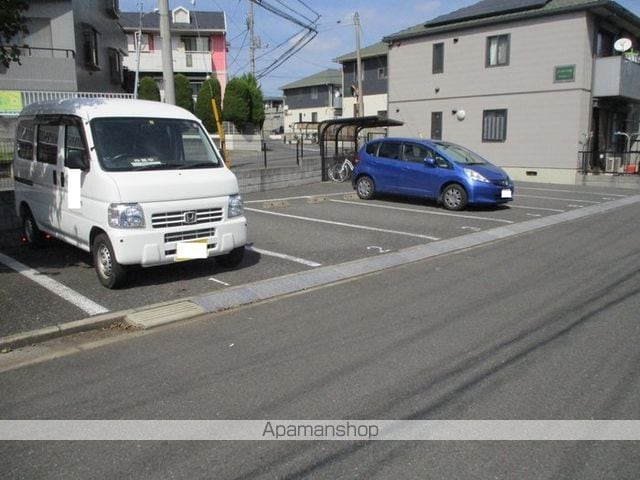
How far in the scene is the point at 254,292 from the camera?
5.97 m

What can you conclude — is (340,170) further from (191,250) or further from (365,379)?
(365,379)

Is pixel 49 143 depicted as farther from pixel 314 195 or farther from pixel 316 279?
pixel 314 195

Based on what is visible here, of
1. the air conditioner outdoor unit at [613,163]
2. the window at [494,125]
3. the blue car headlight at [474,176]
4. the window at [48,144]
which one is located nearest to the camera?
the window at [48,144]

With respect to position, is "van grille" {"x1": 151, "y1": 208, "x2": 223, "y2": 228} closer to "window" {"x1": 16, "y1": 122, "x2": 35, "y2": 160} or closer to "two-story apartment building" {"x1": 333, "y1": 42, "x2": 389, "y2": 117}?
"window" {"x1": 16, "y1": 122, "x2": 35, "y2": 160}

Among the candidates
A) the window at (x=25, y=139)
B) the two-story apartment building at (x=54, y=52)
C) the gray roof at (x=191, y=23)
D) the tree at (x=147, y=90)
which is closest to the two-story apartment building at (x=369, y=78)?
the gray roof at (x=191, y=23)

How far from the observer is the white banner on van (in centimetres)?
602

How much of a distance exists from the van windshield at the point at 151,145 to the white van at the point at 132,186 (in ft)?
0.04

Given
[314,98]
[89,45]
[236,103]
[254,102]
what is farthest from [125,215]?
[314,98]

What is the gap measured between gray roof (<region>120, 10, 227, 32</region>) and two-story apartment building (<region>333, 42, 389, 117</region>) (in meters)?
9.88

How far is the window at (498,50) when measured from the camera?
2077 cm

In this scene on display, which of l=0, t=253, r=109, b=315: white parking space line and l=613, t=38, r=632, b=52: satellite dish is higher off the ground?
l=613, t=38, r=632, b=52: satellite dish

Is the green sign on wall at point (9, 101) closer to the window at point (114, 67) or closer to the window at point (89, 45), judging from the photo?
the window at point (89, 45)

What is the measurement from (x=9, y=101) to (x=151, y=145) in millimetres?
14412

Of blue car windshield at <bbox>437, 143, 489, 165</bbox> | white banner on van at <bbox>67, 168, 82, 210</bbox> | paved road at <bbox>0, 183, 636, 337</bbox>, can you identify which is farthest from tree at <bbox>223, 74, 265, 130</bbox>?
white banner on van at <bbox>67, 168, 82, 210</bbox>
